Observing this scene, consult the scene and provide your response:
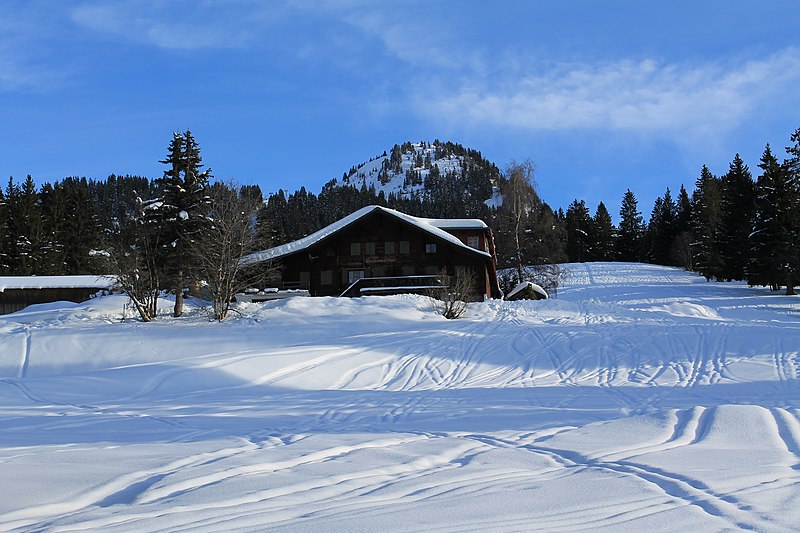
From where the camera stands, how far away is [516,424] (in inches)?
322

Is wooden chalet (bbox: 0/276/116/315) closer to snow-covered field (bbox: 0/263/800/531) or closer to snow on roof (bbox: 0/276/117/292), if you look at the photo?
snow on roof (bbox: 0/276/117/292)

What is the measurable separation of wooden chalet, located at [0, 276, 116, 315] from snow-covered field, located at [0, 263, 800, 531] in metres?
29.1

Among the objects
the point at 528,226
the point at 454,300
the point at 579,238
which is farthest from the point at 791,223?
the point at 579,238

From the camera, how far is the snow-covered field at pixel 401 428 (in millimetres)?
4367

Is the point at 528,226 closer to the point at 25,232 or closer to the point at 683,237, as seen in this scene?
the point at 683,237

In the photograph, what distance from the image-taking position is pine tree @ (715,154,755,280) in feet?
148

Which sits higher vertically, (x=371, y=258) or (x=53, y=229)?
(x=53, y=229)

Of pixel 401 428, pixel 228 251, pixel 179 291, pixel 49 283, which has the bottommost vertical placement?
pixel 401 428

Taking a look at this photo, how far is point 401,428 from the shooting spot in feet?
27.2

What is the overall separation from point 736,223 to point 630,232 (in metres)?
52.4

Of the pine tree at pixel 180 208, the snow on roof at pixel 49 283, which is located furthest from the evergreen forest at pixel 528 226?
the snow on roof at pixel 49 283

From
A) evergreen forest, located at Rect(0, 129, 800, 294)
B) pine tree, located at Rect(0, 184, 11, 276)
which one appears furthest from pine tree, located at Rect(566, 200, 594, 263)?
pine tree, located at Rect(0, 184, 11, 276)

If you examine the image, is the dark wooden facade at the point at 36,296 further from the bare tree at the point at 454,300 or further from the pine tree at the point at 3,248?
the bare tree at the point at 454,300

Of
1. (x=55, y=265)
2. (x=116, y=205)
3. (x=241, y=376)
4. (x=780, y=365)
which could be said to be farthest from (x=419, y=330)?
(x=116, y=205)
